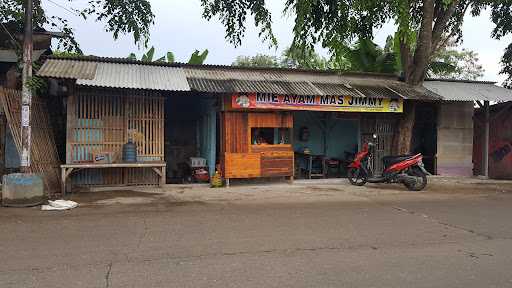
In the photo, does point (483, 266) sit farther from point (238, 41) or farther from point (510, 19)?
point (510, 19)

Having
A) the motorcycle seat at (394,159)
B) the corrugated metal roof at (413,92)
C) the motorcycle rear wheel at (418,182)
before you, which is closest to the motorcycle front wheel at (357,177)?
the motorcycle seat at (394,159)

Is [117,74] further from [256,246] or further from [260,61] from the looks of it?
[260,61]

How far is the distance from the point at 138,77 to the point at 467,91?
A: 33.7 feet

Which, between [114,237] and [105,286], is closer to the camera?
[105,286]

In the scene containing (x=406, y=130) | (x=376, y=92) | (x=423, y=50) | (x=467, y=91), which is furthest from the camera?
(x=467, y=91)

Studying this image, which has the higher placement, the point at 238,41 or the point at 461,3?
the point at 461,3

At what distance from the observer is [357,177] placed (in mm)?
12688

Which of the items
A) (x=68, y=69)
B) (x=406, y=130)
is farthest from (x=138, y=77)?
(x=406, y=130)

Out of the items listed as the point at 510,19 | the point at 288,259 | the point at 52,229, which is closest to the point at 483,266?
the point at 288,259

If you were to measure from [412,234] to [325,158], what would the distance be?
27.1 feet

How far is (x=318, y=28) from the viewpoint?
36.3 feet

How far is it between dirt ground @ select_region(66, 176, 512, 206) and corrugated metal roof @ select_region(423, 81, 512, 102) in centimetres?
267

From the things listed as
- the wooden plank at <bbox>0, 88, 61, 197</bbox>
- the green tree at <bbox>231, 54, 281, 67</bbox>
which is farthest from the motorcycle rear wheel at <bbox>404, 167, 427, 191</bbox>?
the green tree at <bbox>231, 54, 281, 67</bbox>

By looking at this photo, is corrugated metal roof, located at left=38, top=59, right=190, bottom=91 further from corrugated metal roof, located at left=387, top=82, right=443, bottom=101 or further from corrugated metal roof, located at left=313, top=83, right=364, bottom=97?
corrugated metal roof, located at left=387, top=82, right=443, bottom=101
